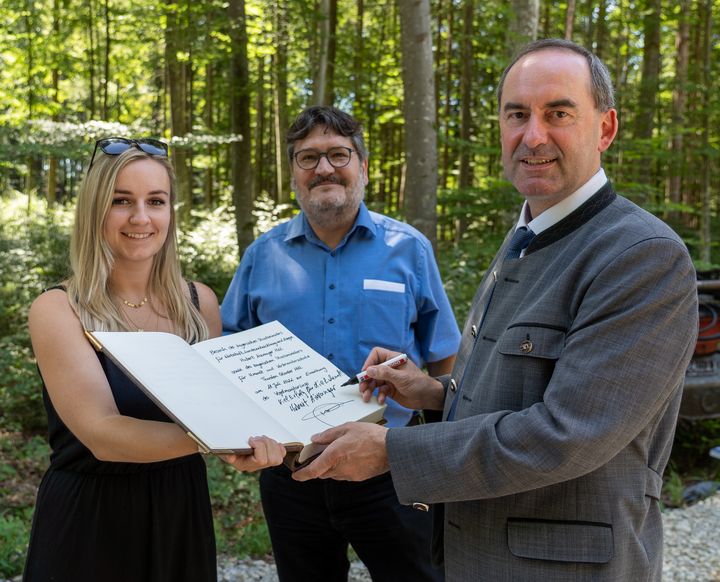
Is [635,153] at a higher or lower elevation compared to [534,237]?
higher

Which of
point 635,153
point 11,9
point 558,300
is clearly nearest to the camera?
point 558,300

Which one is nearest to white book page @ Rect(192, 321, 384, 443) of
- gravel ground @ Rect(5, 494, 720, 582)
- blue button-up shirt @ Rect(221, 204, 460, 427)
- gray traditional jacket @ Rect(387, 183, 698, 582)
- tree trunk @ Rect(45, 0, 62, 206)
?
gray traditional jacket @ Rect(387, 183, 698, 582)

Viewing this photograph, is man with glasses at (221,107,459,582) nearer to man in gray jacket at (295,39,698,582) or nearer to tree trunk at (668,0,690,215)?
man in gray jacket at (295,39,698,582)

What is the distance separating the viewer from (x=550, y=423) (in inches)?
64.9

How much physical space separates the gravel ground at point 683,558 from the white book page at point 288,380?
272cm

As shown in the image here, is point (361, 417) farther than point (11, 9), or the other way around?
point (11, 9)

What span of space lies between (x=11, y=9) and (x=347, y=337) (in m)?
15.4

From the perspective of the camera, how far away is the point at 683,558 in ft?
16.3

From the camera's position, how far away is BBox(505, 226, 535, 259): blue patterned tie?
6.70ft

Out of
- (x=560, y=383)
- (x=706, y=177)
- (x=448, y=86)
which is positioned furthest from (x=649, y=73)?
(x=560, y=383)

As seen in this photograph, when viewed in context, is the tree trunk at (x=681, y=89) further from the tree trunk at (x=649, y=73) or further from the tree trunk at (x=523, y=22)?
the tree trunk at (x=523, y=22)

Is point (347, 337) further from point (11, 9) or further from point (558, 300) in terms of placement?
point (11, 9)

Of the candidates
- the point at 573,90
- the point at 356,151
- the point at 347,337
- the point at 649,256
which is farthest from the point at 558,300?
the point at 356,151

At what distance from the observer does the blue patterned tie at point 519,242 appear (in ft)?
6.70
